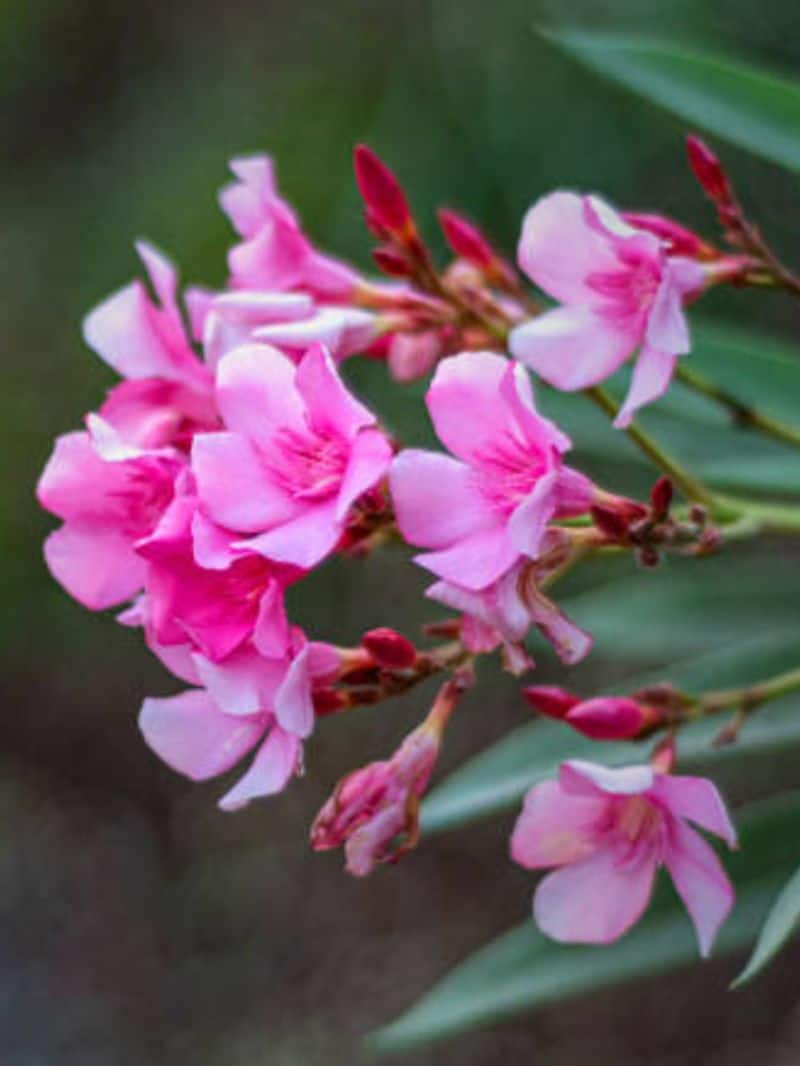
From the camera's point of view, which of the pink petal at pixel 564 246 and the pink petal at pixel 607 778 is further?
the pink petal at pixel 564 246

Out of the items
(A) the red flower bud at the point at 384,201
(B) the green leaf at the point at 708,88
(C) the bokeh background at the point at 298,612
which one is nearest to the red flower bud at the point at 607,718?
(A) the red flower bud at the point at 384,201

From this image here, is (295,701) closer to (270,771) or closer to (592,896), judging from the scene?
(270,771)

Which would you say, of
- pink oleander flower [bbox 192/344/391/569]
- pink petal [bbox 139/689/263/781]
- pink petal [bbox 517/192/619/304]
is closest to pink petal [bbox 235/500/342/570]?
pink oleander flower [bbox 192/344/391/569]

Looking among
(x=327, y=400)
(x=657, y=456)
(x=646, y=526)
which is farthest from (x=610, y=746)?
(x=327, y=400)

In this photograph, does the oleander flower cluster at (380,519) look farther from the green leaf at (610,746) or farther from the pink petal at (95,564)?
the green leaf at (610,746)

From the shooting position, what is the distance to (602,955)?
120 centimetres

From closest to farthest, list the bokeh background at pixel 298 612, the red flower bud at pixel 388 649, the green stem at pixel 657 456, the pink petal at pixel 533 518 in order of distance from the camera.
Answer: the pink petal at pixel 533 518 < the red flower bud at pixel 388 649 < the green stem at pixel 657 456 < the bokeh background at pixel 298 612

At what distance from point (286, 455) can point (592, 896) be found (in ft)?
0.93

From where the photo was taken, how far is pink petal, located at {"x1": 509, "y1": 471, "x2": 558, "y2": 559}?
0.73 metres

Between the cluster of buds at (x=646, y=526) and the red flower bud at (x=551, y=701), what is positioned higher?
the cluster of buds at (x=646, y=526)

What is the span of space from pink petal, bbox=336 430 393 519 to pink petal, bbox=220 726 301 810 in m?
0.12

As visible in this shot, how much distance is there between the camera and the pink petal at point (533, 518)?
73 cm

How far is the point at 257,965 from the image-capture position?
114 inches

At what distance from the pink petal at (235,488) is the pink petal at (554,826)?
0.20 metres
